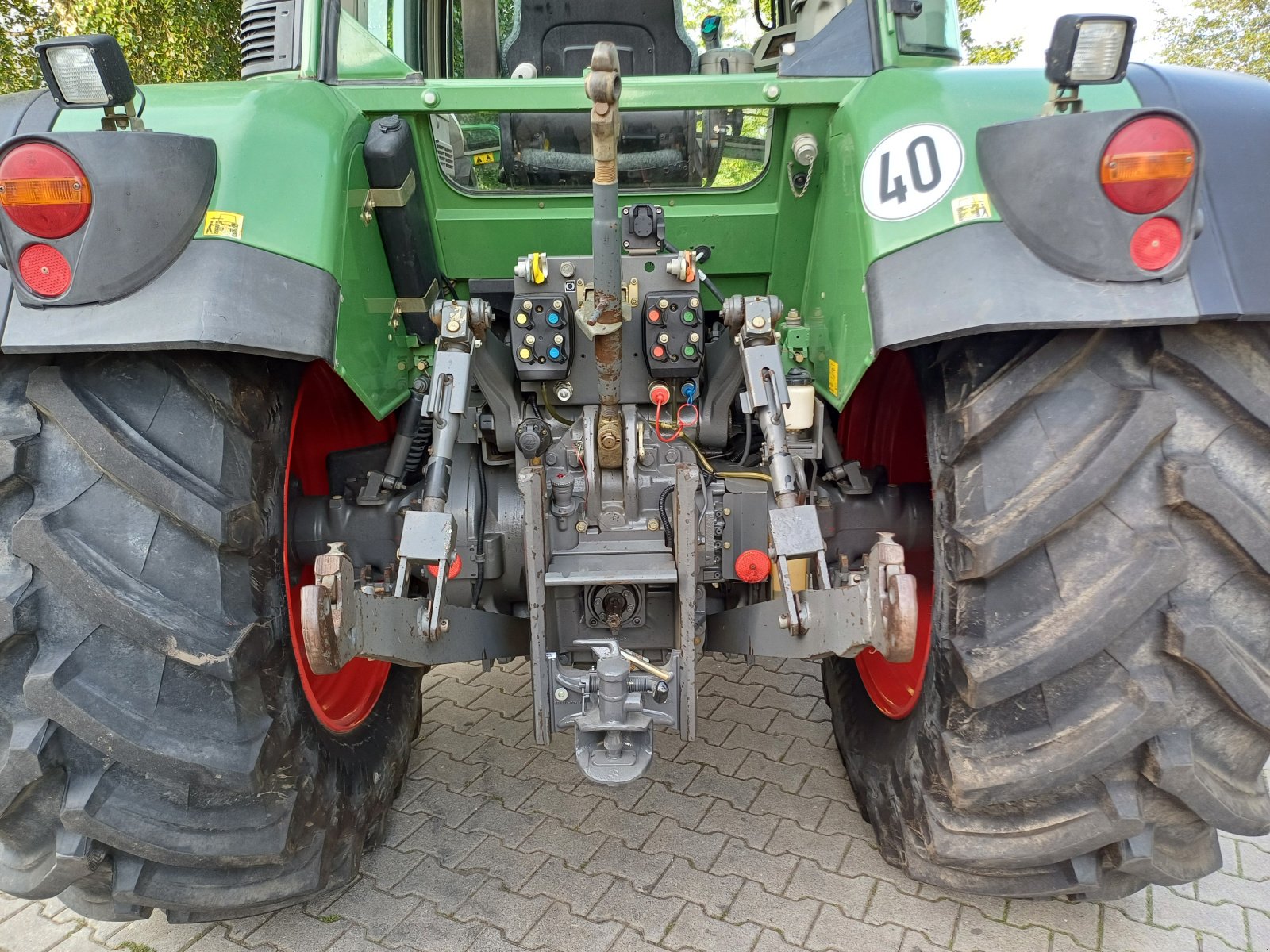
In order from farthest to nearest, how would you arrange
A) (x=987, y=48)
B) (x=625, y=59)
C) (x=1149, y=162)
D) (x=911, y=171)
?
(x=987, y=48)
(x=625, y=59)
(x=911, y=171)
(x=1149, y=162)

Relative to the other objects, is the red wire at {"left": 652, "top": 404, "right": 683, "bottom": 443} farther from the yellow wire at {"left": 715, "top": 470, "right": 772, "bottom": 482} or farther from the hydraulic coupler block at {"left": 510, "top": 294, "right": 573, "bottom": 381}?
the hydraulic coupler block at {"left": 510, "top": 294, "right": 573, "bottom": 381}

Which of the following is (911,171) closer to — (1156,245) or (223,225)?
(1156,245)

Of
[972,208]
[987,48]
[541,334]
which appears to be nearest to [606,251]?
[541,334]

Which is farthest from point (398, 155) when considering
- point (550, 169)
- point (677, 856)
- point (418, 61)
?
point (677, 856)

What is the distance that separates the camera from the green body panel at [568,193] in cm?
176

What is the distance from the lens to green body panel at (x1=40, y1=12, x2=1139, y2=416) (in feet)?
5.77

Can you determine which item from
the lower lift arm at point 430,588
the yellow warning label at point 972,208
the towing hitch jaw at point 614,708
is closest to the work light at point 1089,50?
the yellow warning label at point 972,208

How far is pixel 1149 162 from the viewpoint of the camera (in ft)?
4.92

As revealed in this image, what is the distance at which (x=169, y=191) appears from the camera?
5.21ft

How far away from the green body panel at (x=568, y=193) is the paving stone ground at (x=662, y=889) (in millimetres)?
1337

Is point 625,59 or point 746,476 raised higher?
point 625,59

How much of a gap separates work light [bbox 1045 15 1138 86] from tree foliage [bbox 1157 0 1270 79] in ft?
72.2

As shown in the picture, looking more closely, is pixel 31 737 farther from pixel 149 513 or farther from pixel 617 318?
pixel 617 318

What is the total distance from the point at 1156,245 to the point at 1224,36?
24865 millimetres
